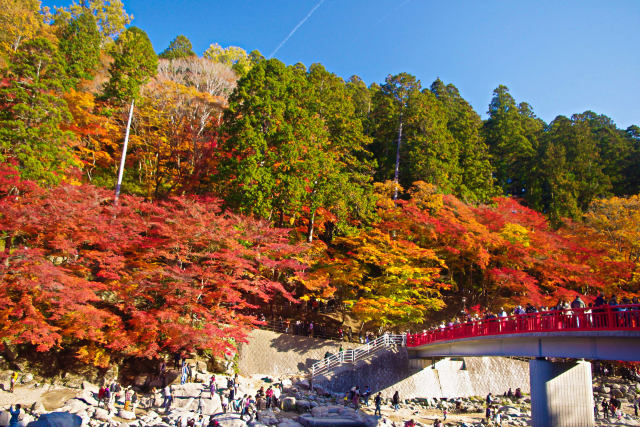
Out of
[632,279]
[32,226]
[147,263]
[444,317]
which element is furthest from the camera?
[444,317]

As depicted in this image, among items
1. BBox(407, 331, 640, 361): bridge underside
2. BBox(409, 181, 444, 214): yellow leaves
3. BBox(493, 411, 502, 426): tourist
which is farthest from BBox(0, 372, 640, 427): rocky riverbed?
BBox(409, 181, 444, 214): yellow leaves

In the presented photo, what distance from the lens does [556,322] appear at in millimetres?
13766

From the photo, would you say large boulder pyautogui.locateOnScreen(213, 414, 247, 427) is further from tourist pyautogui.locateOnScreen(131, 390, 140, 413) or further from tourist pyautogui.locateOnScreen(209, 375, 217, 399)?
tourist pyautogui.locateOnScreen(131, 390, 140, 413)

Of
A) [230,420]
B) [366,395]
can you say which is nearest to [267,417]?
[230,420]

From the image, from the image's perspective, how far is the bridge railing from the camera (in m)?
11.8

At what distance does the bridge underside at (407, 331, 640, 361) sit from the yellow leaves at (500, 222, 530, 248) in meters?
10.1

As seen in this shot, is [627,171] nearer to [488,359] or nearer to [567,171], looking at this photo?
[567,171]

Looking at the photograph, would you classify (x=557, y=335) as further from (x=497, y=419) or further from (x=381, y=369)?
(x=381, y=369)

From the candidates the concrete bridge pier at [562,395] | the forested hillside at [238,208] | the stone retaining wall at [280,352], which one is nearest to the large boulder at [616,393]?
the forested hillside at [238,208]

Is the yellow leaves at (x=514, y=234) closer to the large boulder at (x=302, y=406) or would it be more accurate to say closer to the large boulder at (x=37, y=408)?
the large boulder at (x=302, y=406)

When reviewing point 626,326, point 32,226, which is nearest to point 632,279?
point 626,326

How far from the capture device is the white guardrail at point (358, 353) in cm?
2044

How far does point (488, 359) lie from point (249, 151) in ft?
59.7

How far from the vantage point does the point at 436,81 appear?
167ft
